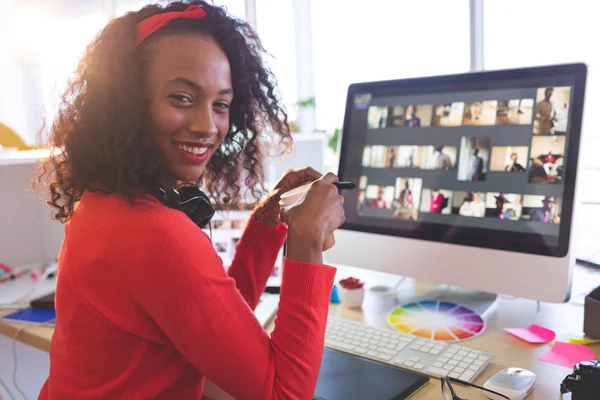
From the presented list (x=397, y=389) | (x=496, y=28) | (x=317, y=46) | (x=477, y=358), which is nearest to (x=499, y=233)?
(x=477, y=358)

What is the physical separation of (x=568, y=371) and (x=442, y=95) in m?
0.59

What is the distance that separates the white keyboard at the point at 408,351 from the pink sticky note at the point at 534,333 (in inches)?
5.3

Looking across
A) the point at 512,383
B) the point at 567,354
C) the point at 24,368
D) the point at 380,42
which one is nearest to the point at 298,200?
the point at 512,383

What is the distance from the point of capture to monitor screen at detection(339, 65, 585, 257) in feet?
3.02

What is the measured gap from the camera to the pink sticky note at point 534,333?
3.07 feet

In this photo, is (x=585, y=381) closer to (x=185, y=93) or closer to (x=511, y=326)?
(x=511, y=326)

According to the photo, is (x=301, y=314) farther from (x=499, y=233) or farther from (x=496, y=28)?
(x=496, y=28)

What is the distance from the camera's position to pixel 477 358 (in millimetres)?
846

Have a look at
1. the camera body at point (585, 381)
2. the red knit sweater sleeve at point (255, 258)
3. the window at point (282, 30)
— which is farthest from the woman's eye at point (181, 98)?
the window at point (282, 30)

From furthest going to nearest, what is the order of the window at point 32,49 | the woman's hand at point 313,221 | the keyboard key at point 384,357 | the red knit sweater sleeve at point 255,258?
the window at point 32,49, the red knit sweater sleeve at point 255,258, the keyboard key at point 384,357, the woman's hand at point 313,221

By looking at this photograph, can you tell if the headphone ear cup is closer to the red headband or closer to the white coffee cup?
the white coffee cup

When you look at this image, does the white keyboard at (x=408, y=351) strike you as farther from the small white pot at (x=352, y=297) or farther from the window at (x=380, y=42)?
the window at (x=380, y=42)

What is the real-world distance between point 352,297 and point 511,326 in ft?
1.13

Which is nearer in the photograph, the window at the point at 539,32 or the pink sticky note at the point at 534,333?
the pink sticky note at the point at 534,333
